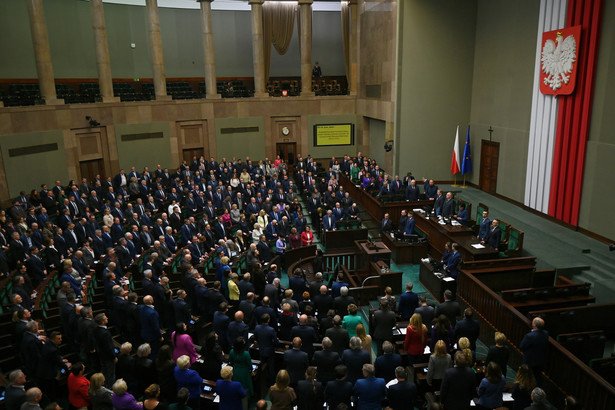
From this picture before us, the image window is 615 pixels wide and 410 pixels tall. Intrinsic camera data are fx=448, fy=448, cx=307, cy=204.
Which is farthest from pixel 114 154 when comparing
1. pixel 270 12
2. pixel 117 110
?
pixel 270 12

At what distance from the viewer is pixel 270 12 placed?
72.6 ft

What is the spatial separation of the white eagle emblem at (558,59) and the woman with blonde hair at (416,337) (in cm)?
936

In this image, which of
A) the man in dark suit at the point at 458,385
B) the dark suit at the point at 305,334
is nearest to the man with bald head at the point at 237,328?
the dark suit at the point at 305,334

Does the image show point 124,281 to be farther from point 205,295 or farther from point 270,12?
point 270,12

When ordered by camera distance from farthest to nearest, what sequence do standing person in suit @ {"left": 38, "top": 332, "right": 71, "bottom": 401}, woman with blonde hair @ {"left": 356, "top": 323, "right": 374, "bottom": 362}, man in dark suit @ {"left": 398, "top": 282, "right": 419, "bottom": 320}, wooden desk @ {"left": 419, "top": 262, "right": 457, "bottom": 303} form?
wooden desk @ {"left": 419, "top": 262, "right": 457, "bottom": 303}, man in dark suit @ {"left": 398, "top": 282, "right": 419, "bottom": 320}, standing person in suit @ {"left": 38, "top": 332, "right": 71, "bottom": 401}, woman with blonde hair @ {"left": 356, "top": 323, "right": 374, "bottom": 362}

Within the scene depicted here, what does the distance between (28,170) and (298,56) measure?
49.9 ft

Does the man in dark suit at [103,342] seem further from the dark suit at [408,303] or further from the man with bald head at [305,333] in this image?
the dark suit at [408,303]

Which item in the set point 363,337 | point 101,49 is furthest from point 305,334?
point 101,49

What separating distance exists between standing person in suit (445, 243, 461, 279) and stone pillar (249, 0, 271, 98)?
14.4 meters

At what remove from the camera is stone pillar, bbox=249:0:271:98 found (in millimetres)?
20766

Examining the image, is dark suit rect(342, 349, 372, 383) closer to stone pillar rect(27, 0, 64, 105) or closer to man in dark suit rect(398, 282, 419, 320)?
man in dark suit rect(398, 282, 419, 320)

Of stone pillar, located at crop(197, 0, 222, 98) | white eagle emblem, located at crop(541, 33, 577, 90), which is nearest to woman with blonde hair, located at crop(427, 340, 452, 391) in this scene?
white eagle emblem, located at crop(541, 33, 577, 90)

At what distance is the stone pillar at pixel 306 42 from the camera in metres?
21.2

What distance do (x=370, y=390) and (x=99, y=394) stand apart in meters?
2.98
